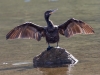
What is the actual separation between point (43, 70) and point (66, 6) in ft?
35.5

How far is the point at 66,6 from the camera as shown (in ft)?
70.0

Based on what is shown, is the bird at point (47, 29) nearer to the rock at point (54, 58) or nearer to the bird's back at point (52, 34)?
the bird's back at point (52, 34)

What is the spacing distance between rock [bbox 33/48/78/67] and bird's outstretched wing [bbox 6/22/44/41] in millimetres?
481

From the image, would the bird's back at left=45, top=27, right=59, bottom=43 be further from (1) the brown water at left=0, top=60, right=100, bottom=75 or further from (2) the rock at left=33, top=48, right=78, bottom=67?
(1) the brown water at left=0, top=60, right=100, bottom=75

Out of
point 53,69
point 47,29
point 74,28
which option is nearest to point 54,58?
point 53,69

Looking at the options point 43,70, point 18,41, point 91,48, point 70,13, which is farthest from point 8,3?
point 43,70

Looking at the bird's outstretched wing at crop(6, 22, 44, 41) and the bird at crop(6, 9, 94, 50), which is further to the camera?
the bird's outstretched wing at crop(6, 22, 44, 41)

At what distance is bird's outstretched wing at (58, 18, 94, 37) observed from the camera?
11359 millimetres

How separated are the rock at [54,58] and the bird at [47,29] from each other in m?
0.17

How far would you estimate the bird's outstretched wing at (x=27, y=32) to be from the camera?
11383 millimetres

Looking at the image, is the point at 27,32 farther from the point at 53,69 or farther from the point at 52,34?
the point at 53,69

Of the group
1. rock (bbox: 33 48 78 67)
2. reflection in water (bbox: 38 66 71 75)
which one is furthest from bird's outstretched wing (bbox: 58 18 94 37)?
reflection in water (bbox: 38 66 71 75)

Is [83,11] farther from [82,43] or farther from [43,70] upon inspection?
[43,70]

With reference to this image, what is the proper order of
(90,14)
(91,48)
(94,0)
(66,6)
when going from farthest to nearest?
(94,0) < (66,6) < (90,14) < (91,48)
